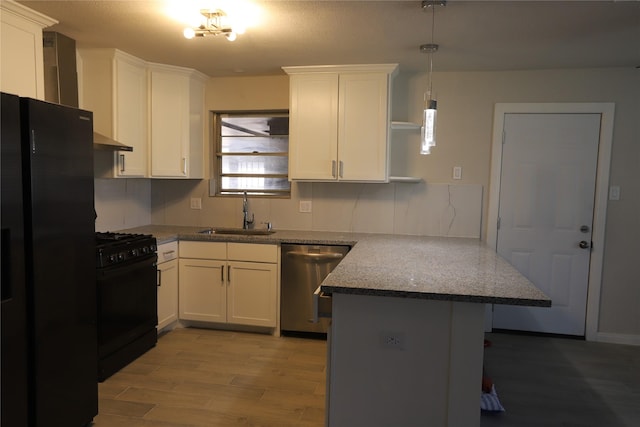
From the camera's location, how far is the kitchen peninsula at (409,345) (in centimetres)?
182

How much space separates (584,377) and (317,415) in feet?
6.28

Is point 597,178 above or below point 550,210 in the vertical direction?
above

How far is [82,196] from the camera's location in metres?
2.08

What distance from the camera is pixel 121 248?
2812 millimetres

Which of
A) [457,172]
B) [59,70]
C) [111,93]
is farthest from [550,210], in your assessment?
[59,70]

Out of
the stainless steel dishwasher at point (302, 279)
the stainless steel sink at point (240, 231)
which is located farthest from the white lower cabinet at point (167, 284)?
→ the stainless steel dishwasher at point (302, 279)

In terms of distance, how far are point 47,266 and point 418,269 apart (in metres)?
1.79

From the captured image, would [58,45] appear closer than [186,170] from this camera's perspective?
Yes

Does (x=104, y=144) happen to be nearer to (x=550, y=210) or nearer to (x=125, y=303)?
(x=125, y=303)

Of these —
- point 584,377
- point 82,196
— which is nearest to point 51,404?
point 82,196

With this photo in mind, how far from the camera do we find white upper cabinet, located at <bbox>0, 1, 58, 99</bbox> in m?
2.33

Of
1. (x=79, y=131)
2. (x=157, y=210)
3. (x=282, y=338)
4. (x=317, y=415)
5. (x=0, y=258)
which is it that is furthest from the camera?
(x=157, y=210)

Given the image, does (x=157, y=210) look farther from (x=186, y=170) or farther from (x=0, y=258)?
(x=0, y=258)

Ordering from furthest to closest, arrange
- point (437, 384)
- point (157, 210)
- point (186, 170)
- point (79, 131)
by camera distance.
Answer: point (157, 210) → point (186, 170) → point (79, 131) → point (437, 384)
